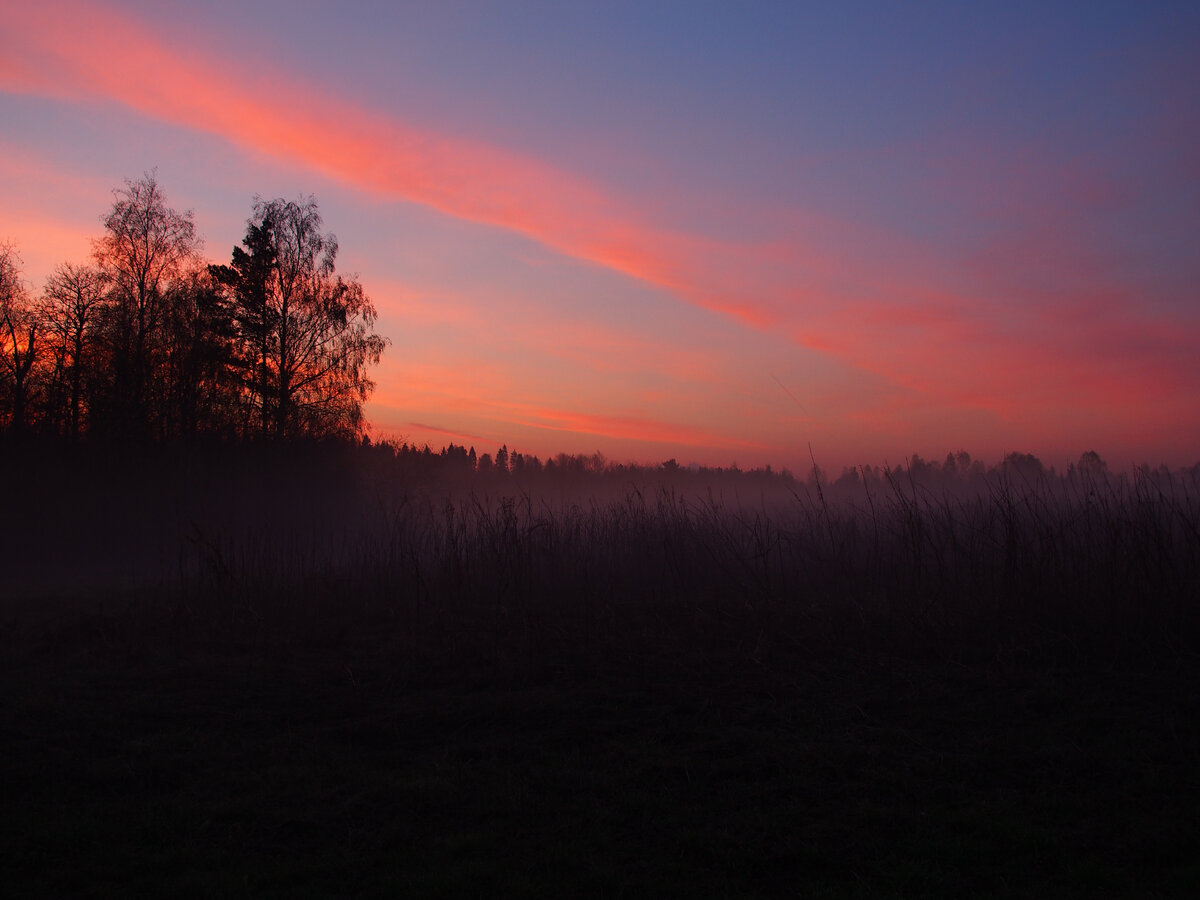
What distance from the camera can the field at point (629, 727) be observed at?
338cm

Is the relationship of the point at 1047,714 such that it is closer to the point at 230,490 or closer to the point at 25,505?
the point at 230,490

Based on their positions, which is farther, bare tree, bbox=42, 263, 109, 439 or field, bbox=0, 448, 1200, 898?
bare tree, bbox=42, 263, 109, 439

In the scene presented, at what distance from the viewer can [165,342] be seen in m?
24.1

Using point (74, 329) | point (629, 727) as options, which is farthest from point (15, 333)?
point (629, 727)

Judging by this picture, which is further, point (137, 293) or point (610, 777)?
point (137, 293)

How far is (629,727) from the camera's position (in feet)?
17.4

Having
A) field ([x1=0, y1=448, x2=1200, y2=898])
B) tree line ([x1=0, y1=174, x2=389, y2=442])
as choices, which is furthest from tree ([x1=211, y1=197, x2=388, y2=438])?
field ([x1=0, y1=448, x2=1200, y2=898])

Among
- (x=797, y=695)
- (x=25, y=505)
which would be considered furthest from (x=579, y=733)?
(x=25, y=505)

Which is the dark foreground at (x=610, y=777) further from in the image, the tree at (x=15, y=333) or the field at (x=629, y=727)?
the tree at (x=15, y=333)

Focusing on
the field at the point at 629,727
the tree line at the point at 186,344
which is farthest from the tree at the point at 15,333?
the field at the point at 629,727

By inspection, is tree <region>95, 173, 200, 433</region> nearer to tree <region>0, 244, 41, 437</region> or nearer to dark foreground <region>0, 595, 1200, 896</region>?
tree <region>0, 244, 41, 437</region>

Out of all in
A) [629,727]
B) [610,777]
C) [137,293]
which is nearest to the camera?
[610,777]

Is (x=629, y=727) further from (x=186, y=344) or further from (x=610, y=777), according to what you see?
(x=186, y=344)

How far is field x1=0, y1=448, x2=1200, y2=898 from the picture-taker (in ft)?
11.1
